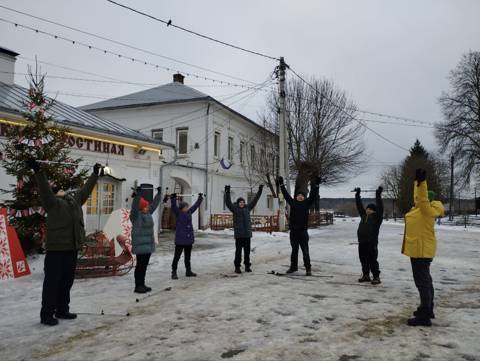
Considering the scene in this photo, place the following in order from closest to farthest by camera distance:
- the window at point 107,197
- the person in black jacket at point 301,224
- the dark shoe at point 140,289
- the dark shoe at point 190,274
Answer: the dark shoe at point 140,289, the dark shoe at point 190,274, the person in black jacket at point 301,224, the window at point 107,197

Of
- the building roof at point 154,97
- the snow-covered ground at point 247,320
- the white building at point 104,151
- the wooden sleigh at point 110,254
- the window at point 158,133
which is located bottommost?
the snow-covered ground at point 247,320

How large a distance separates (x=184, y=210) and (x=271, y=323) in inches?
158

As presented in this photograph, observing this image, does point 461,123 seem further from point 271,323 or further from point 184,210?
point 271,323

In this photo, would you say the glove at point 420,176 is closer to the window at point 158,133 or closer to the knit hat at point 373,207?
the knit hat at point 373,207

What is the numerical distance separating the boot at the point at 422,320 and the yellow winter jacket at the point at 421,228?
0.69 metres

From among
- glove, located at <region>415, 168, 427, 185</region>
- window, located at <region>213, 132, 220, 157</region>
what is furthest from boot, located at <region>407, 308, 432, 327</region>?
window, located at <region>213, 132, 220, 157</region>

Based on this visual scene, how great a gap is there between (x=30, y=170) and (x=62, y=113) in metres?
5.39

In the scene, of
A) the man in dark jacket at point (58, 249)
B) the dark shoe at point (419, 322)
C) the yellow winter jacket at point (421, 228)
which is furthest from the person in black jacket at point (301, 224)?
the man in dark jacket at point (58, 249)

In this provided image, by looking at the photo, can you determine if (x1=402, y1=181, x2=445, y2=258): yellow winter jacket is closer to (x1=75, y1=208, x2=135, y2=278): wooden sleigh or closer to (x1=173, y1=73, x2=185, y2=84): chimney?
(x1=75, y1=208, x2=135, y2=278): wooden sleigh

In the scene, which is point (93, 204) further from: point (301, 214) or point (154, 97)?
point (154, 97)

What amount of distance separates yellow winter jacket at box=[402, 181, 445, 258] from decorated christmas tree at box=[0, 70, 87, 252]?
24.5 feet

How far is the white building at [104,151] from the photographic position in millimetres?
13906

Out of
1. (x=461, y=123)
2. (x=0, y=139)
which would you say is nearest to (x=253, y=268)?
(x=0, y=139)

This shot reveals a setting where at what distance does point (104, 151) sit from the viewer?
591 inches
